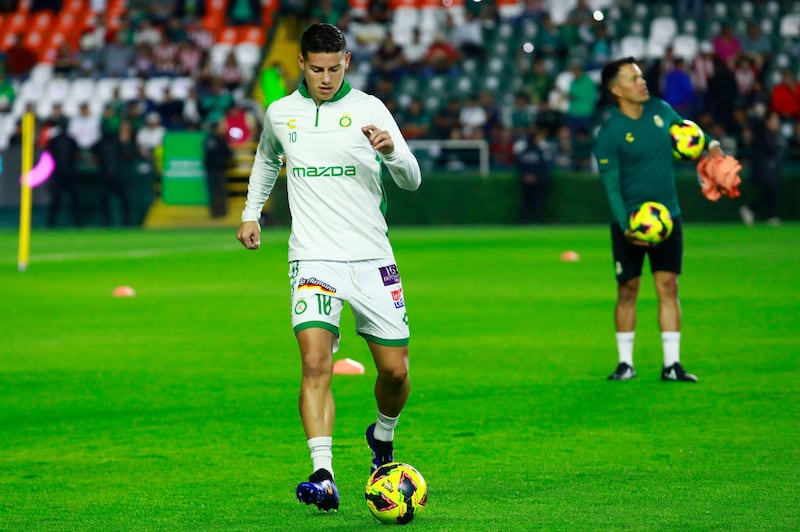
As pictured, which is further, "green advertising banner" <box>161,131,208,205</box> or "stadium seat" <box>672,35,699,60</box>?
"green advertising banner" <box>161,131,208,205</box>

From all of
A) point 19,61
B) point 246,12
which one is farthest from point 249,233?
point 19,61

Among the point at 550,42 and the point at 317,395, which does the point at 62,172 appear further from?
the point at 317,395

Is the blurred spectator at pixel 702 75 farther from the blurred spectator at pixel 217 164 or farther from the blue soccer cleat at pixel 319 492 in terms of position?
the blue soccer cleat at pixel 319 492

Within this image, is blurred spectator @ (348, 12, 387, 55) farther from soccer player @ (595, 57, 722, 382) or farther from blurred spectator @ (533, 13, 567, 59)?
soccer player @ (595, 57, 722, 382)

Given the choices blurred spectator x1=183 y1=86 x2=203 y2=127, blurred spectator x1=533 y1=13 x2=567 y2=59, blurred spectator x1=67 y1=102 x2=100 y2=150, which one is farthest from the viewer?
blurred spectator x1=67 y1=102 x2=100 y2=150

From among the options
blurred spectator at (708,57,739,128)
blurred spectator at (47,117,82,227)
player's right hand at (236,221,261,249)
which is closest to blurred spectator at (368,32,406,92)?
blurred spectator at (47,117,82,227)

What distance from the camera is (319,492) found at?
6430mm

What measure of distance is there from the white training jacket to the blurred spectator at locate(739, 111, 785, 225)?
24.1m

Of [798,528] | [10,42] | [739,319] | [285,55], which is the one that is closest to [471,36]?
[285,55]

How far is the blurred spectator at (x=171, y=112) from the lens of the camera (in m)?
34.8

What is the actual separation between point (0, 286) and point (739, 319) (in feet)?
31.4

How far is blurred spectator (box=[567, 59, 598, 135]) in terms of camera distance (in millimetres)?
31266

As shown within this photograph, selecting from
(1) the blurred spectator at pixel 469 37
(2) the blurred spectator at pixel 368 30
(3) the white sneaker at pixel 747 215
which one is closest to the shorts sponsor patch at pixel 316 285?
(3) the white sneaker at pixel 747 215

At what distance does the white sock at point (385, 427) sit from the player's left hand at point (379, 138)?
1.35m
